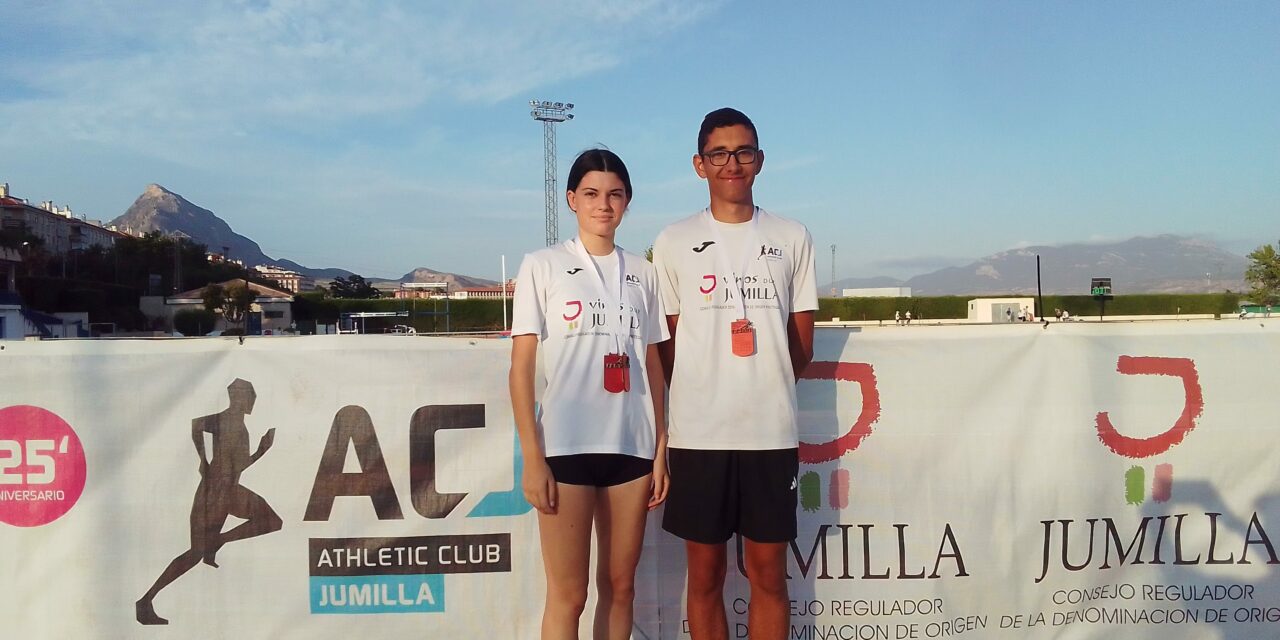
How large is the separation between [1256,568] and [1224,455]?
0.46 meters

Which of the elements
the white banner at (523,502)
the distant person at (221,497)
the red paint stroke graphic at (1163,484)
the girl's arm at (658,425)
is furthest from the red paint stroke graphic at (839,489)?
the distant person at (221,497)

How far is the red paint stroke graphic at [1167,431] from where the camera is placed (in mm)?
3062

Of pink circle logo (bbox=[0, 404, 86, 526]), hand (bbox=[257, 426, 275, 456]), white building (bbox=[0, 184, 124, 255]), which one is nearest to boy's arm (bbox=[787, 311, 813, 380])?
hand (bbox=[257, 426, 275, 456])

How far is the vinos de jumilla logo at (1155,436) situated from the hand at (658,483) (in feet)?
6.23

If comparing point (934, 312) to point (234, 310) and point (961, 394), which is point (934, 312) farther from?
point (961, 394)

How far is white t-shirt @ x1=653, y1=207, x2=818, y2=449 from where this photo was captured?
239 cm

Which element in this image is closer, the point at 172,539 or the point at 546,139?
the point at 172,539

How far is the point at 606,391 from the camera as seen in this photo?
226 cm

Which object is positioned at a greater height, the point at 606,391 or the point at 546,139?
the point at 546,139

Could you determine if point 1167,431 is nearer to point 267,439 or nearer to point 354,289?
point 267,439

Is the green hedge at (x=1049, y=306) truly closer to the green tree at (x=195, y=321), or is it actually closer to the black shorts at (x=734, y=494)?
the green tree at (x=195, y=321)

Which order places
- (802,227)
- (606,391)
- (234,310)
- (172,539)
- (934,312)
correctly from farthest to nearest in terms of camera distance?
1. (934,312)
2. (234,310)
3. (172,539)
4. (802,227)
5. (606,391)

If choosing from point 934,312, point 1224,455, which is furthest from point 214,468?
point 934,312

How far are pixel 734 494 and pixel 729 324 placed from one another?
0.54 m
